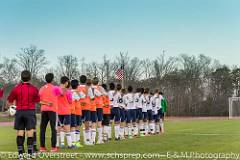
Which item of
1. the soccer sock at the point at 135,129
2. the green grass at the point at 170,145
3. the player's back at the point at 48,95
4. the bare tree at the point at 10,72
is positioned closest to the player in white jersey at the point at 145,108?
the soccer sock at the point at 135,129

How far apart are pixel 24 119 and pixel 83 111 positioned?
5.02 m

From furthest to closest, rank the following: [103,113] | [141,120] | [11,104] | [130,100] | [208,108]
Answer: [208,108] → [141,120] → [130,100] → [103,113] → [11,104]

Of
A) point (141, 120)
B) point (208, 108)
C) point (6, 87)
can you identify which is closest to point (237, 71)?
point (208, 108)

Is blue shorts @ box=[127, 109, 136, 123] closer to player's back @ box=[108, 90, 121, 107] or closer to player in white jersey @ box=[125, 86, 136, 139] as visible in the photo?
player in white jersey @ box=[125, 86, 136, 139]

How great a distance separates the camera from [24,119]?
12.1m

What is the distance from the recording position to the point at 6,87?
7662 cm

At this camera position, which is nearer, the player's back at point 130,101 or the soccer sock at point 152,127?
the player's back at point 130,101

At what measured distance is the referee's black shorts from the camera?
12047mm

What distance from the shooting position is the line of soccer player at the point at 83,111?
12109 millimetres

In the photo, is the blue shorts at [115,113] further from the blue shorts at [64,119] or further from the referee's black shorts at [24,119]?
the referee's black shorts at [24,119]

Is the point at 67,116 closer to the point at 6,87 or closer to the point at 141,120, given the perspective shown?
the point at 141,120

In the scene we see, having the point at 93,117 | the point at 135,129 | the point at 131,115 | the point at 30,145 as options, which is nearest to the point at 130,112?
the point at 131,115

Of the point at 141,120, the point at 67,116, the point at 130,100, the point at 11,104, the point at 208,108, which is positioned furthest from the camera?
the point at 208,108

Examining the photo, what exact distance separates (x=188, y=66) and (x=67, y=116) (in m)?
71.8
